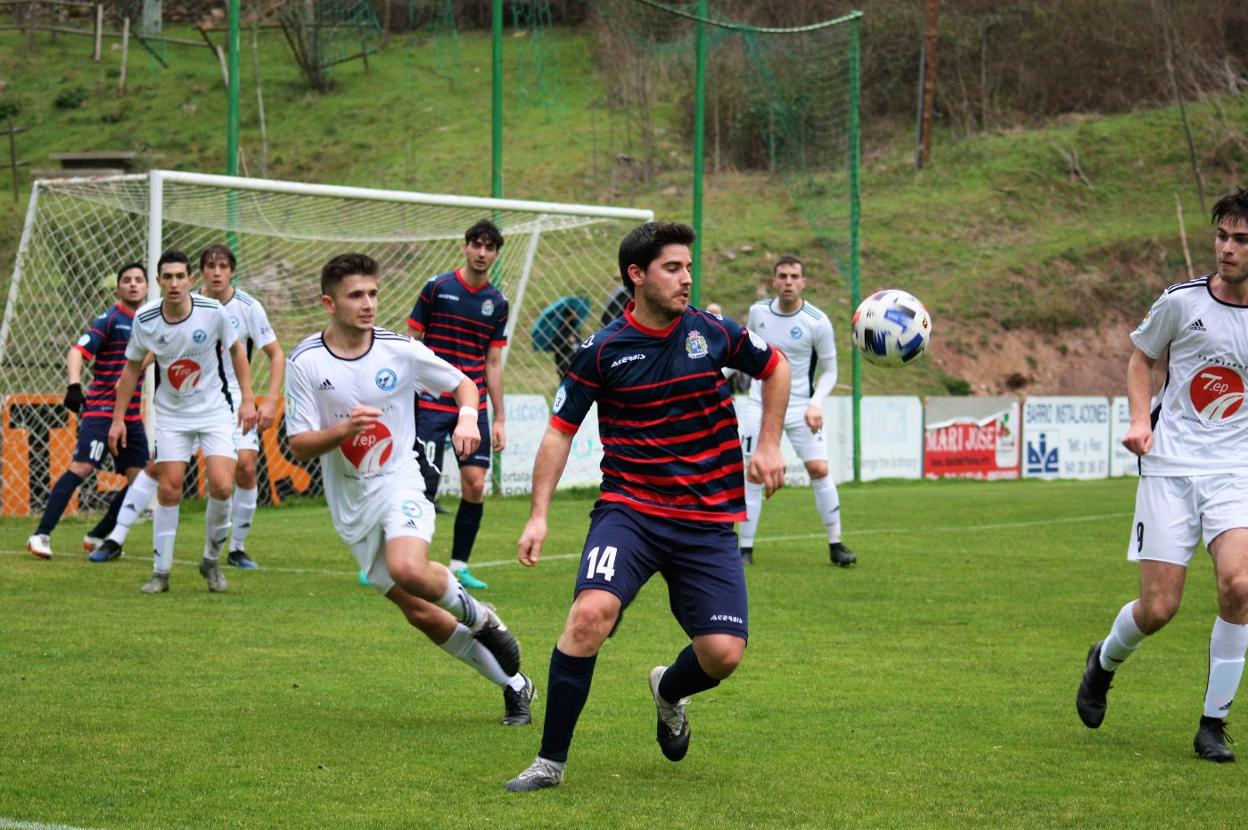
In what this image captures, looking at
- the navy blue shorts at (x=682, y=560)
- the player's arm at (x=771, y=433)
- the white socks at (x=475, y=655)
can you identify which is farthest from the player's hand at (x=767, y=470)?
the white socks at (x=475, y=655)

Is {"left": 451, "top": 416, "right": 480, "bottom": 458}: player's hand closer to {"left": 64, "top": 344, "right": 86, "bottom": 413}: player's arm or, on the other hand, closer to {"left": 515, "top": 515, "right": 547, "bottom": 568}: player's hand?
{"left": 515, "top": 515, "right": 547, "bottom": 568}: player's hand

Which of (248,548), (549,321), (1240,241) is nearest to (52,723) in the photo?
(1240,241)

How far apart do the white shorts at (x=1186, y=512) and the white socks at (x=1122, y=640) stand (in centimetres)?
28

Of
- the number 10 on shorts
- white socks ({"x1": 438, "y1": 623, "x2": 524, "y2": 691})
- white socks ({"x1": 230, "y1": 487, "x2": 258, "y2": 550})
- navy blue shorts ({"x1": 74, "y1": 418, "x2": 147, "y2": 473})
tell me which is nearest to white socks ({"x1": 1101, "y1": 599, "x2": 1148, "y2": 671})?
the number 10 on shorts

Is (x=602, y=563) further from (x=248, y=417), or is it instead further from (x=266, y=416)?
(x=248, y=417)

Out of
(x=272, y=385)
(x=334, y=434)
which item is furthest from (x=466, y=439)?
(x=272, y=385)

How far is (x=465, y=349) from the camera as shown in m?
11.0

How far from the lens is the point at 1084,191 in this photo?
46812mm

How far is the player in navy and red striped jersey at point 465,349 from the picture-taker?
10805 mm

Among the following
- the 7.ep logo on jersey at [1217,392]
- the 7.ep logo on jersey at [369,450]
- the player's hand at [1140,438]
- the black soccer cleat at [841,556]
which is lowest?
the black soccer cleat at [841,556]

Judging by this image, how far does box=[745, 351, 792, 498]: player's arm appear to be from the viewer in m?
5.37

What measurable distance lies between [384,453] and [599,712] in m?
1.51

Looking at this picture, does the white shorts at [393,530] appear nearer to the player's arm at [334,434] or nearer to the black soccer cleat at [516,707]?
the player's arm at [334,434]

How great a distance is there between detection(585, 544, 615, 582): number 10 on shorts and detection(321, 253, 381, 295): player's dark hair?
6.31ft
